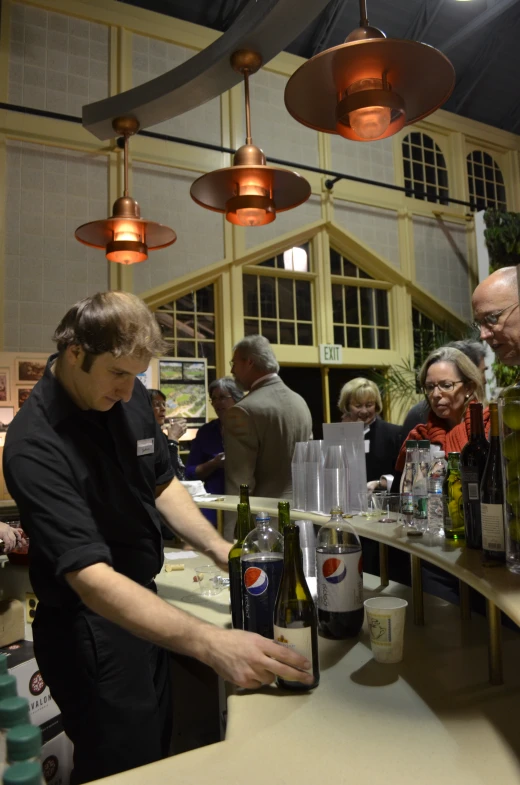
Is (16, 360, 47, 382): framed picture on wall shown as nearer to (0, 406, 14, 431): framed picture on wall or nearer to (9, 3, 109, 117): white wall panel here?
(0, 406, 14, 431): framed picture on wall

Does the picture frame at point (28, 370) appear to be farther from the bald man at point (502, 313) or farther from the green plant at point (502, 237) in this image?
the green plant at point (502, 237)

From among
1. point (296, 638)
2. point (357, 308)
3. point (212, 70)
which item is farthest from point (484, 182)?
point (296, 638)

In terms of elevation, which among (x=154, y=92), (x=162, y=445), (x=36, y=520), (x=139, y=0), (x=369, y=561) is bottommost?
(x=369, y=561)

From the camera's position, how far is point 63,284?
5883 millimetres

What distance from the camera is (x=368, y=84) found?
1786mm

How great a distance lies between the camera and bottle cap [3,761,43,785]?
47cm

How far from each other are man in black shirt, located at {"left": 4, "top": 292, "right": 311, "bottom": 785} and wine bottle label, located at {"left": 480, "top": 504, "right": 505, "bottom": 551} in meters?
0.46

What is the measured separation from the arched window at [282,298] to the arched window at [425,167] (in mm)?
2123

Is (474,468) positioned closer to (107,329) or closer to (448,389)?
(107,329)

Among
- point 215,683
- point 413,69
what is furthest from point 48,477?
point 413,69

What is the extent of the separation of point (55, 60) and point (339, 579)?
650 cm

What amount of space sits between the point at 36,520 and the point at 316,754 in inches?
28.8

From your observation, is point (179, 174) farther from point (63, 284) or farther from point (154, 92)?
point (154, 92)

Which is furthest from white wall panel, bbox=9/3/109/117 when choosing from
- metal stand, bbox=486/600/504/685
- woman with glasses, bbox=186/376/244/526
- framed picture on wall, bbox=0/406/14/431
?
metal stand, bbox=486/600/504/685
